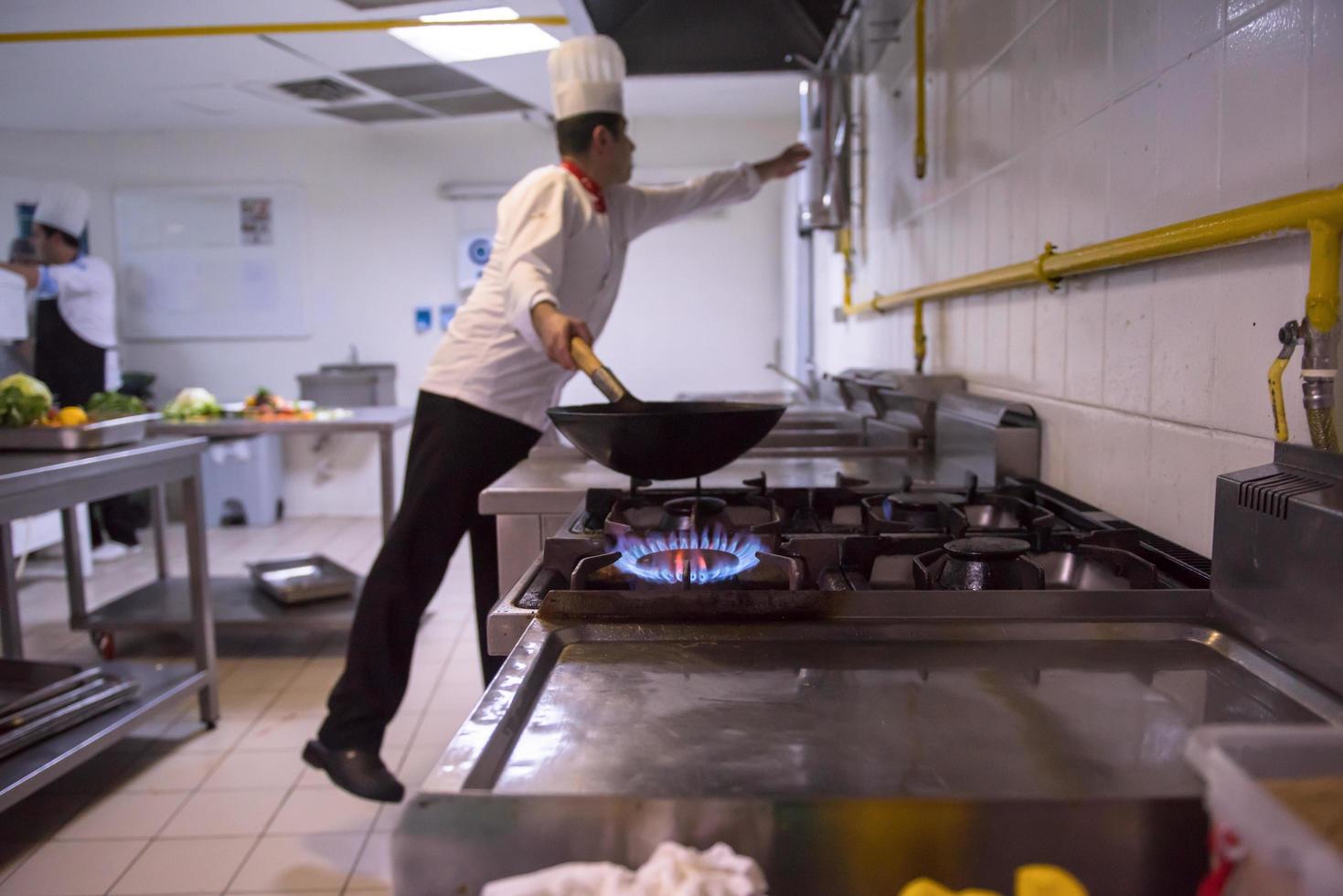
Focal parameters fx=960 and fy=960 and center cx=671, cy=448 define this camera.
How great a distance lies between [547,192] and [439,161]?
152 inches

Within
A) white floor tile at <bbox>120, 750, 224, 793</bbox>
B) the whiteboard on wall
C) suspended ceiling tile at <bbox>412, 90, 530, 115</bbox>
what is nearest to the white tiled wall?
white floor tile at <bbox>120, 750, 224, 793</bbox>

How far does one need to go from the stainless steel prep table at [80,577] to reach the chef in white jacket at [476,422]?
472mm

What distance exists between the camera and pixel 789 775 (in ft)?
1.74

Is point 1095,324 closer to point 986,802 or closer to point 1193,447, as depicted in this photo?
point 1193,447

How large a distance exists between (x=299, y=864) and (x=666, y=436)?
135 cm

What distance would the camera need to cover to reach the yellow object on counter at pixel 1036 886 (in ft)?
1.33

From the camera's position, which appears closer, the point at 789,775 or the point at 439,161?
the point at 789,775

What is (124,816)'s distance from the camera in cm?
200

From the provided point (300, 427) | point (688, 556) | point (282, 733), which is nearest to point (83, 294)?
point (300, 427)

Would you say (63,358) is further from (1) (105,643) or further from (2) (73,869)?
(2) (73,869)

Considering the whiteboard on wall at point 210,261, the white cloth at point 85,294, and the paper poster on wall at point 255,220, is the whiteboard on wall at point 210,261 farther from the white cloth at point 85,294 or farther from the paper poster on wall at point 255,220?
the white cloth at point 85,294

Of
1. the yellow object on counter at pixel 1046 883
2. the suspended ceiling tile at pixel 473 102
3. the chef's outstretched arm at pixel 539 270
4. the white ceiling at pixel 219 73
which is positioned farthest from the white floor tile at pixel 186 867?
the suspended ceiling tile at pixel 473 102

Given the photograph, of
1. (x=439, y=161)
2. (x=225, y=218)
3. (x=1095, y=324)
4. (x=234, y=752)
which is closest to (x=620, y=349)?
(x=439, y=161)

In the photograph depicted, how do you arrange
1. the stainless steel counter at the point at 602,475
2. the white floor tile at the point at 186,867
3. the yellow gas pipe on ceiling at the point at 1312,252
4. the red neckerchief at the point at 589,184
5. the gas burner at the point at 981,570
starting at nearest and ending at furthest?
the yellow gas pipe on ceiling at the point at 1312,252, the gas burner at the point at 981,570, the stainless steel counter at the point at 602,475, the white floor tile at the point at 186,867, the red neckerchief at the point at 589,184
